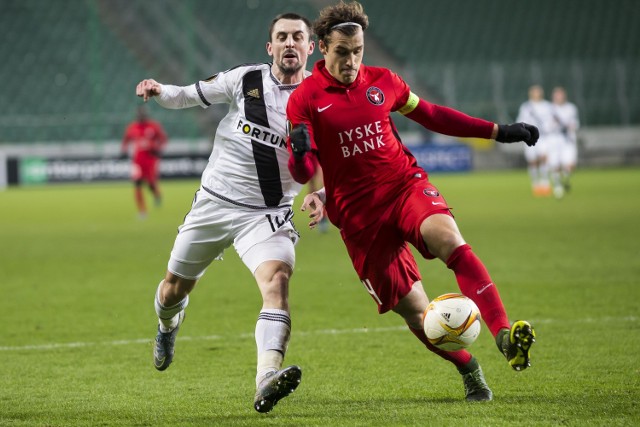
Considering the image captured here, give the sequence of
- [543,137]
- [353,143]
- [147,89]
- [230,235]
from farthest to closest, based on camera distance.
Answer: [543,137]
[230,235]
[147,89]
[353,143]

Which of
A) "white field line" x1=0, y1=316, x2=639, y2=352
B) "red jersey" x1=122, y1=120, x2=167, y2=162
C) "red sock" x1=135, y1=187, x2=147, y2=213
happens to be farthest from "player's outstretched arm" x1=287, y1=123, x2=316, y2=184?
"red jersey" x1=122, y1=120, x2=167, y2=162

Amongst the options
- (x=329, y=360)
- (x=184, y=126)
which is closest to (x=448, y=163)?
(x=184, y=126)

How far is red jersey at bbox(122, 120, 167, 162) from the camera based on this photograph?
21688mm

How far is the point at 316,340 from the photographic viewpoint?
24.5 feet

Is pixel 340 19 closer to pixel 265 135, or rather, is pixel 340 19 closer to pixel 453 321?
pixel 265 135

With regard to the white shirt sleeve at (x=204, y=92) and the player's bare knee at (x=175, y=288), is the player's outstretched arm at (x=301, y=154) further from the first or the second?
the player's bare knee at (x=175, y=288)

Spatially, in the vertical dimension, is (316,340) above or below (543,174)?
above

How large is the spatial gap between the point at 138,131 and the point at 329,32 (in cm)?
1737

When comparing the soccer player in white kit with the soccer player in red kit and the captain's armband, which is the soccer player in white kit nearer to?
the soccer player in red kit

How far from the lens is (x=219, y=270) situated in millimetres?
12070

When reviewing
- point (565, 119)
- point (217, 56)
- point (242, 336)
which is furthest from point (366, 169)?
point (217, 56)

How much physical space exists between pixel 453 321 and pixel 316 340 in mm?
2753

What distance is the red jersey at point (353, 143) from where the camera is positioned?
5160 millimetres

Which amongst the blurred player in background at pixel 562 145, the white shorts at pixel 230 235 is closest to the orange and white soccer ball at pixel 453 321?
the white shorts at pixel 230 235
